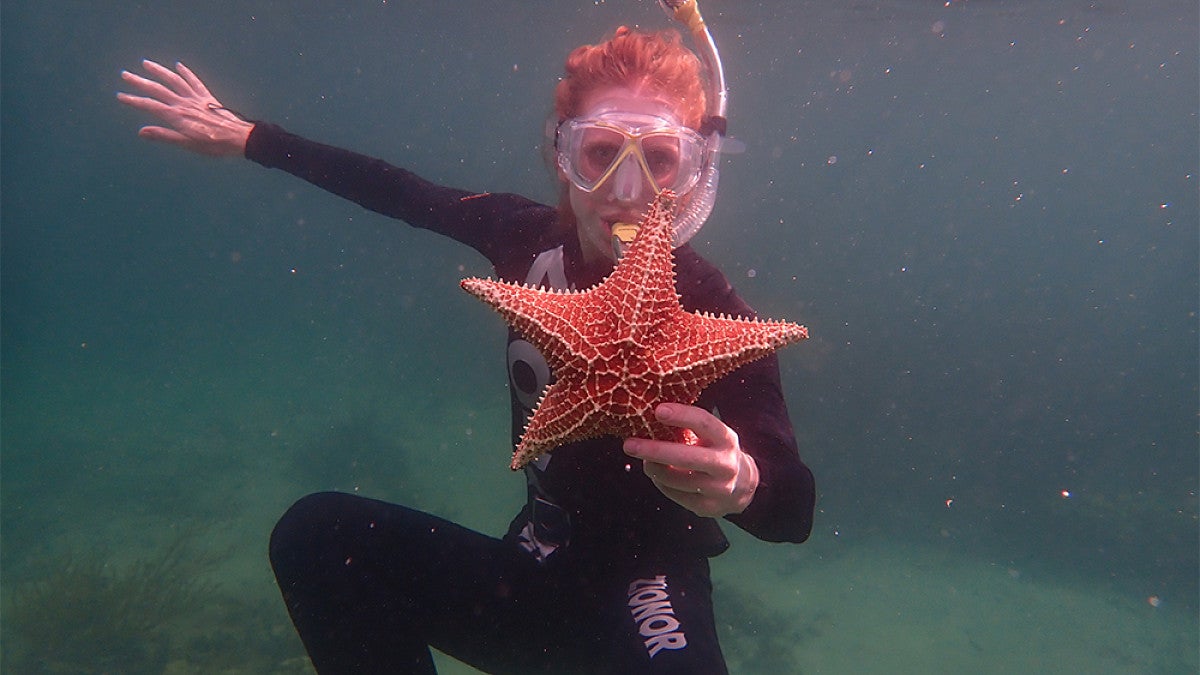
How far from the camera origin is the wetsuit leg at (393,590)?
3.14m

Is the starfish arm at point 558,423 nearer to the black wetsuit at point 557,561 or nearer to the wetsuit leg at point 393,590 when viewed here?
the black wetsuit at point 557,561

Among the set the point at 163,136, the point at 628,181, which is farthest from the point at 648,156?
the point at 163,136

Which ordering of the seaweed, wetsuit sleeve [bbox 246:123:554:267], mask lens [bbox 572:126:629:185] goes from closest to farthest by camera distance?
mask lens [bbox 572:126:629:185]
wetsuit sleeve [bbox 246:123:554:267]
the seaweed

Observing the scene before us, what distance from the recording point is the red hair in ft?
12.3

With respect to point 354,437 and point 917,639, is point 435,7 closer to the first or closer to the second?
point 354,437

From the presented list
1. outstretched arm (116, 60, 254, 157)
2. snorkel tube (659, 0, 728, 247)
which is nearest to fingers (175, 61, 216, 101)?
outstretched arm (116, 60, 254, 157)

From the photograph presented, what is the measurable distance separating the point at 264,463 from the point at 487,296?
1877 cm

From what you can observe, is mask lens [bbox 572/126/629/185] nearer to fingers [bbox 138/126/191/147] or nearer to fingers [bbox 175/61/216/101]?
fingers [bbox 138/126/191/147]

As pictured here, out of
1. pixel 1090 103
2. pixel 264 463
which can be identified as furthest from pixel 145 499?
pixel 1090 103

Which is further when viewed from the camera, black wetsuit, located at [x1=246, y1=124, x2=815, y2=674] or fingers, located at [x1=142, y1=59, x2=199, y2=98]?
fingers, located at [x1=142, y1=59, x2=199, y2=98]

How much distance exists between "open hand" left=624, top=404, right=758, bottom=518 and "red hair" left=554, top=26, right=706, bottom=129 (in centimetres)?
238

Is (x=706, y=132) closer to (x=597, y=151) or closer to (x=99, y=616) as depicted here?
(x=597, y=151)

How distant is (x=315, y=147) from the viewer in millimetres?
5266

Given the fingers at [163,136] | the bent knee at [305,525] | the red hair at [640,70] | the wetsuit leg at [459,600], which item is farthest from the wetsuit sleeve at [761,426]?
the fingers at [163,136]
